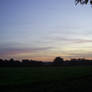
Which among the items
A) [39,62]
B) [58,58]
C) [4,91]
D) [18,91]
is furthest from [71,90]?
[58,58]

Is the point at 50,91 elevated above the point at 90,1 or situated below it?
below

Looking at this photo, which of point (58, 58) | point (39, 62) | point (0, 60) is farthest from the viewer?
point (58, 58)

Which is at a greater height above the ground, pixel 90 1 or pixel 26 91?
pixel 90 1

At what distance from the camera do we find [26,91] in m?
11.9

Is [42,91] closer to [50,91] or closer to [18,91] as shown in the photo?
→ [50,91]

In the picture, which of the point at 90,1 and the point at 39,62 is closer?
the point at 90,1

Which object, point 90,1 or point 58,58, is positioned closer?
point 90,1

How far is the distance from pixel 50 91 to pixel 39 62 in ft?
232

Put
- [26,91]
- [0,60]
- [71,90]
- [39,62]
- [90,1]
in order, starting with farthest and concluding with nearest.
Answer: [39,62] < [0,60] < [90,1] < [71,90] < [26,91]

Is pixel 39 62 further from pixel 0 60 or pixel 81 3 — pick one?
pixel 81 3

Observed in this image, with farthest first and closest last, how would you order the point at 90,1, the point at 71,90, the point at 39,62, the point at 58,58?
the point at 58,58 → the point at 39,62 → the point at 90,1 → the point at 71,90

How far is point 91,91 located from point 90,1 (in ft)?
29.0

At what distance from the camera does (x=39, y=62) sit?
82438 mm

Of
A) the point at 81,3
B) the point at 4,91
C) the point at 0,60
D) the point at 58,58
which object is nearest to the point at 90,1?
the point at 81,3
